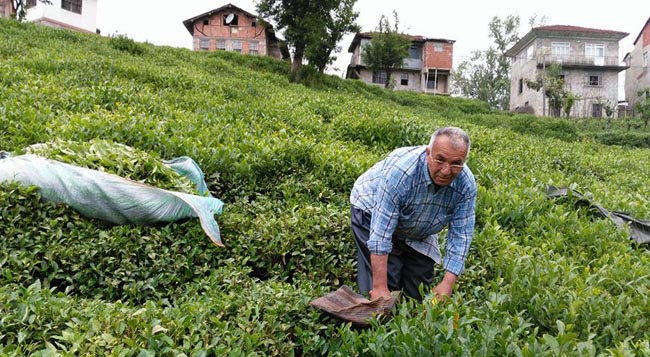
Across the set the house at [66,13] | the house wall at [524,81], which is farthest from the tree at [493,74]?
the house at [66,13]

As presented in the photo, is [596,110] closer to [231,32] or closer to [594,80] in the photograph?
[594,80]

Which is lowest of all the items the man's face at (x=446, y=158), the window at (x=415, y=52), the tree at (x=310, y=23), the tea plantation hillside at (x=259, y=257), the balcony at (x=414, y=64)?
the tea plantation hillside at (x=259, y=257)

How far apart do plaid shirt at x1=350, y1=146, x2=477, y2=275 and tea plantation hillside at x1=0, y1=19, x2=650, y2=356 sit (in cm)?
37

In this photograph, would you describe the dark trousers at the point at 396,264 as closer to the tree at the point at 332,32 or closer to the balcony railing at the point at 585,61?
the tree at the point at 332,32

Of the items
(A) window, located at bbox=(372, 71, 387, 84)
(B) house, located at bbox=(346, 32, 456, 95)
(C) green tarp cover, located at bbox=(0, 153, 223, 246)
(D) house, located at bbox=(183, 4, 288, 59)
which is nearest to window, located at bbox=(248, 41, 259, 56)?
(D) house, located at bbox=(183, 4, 288, 59)

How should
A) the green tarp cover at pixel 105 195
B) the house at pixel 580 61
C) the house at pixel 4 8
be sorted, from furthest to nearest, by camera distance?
the house at pixel 580 61
the house at pixel 4 8
the green tarp cover at pixel 105 195

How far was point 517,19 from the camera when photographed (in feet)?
137

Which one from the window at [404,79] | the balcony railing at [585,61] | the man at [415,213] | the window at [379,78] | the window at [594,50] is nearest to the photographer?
the man at [415,213]

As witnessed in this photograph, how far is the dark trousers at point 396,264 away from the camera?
329cm

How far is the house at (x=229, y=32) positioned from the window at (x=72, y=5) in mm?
6583

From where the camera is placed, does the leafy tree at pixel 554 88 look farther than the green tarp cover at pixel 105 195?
Yes

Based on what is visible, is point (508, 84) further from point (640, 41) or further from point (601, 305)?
point (601, 305)

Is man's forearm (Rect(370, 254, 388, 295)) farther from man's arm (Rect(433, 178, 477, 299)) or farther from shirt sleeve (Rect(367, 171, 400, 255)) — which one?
man's arm (Rect(433, 178, 477, 299))

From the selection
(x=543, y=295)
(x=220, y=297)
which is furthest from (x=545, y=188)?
(x=220, y=297)
